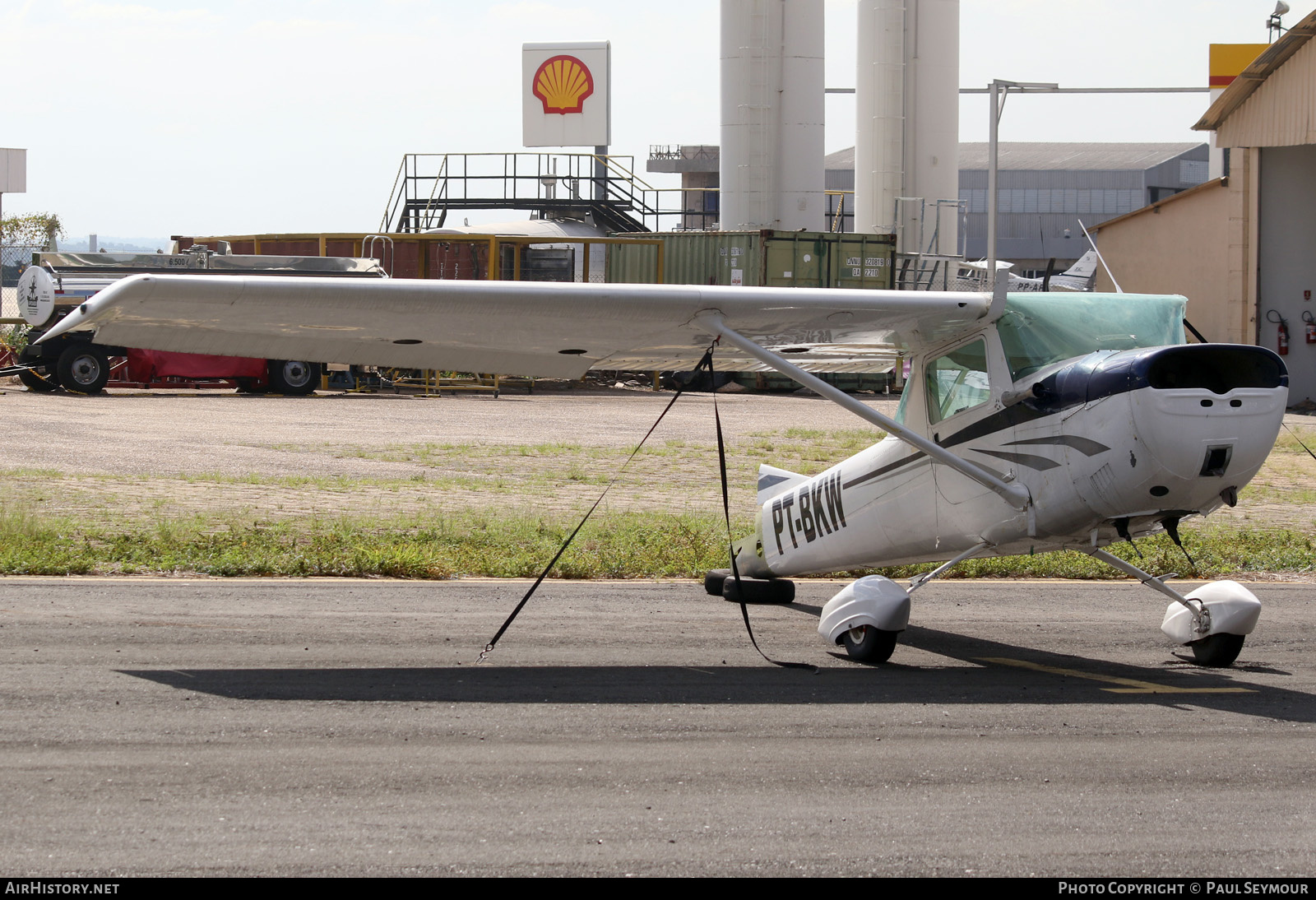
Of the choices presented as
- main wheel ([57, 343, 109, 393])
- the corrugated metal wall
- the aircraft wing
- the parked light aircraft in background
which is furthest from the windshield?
the parked light aircraft in background

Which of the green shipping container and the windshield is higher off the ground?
the green shipping container

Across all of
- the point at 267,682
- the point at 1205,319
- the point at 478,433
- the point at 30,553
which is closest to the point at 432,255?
the point at 478,433

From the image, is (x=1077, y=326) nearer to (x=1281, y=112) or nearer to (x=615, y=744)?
(x=615, y=744)

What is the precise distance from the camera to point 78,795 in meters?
4.86

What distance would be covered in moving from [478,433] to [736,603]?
12.9 metres

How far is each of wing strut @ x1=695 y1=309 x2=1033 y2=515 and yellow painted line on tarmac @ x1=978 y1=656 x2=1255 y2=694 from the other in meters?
0.98

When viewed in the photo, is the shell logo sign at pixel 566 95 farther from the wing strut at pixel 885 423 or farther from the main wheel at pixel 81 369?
the wing strut at pixel 885 423

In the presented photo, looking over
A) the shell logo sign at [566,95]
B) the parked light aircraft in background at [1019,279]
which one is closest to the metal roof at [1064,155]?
Result: the shell logo sign at [566,95]

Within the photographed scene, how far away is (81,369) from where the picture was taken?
28.0 metres

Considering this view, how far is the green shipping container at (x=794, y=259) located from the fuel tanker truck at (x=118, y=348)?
366 inches

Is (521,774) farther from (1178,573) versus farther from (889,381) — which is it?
(889,381)

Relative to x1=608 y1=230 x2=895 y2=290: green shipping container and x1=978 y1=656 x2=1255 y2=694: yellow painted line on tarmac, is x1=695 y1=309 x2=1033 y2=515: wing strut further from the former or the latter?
x1=608 y1=230 x2=895 y2=290: green shipping container

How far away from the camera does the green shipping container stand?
34.3 metres

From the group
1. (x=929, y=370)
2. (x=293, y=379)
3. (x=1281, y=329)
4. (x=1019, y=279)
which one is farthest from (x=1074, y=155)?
(x=929, y=370)
